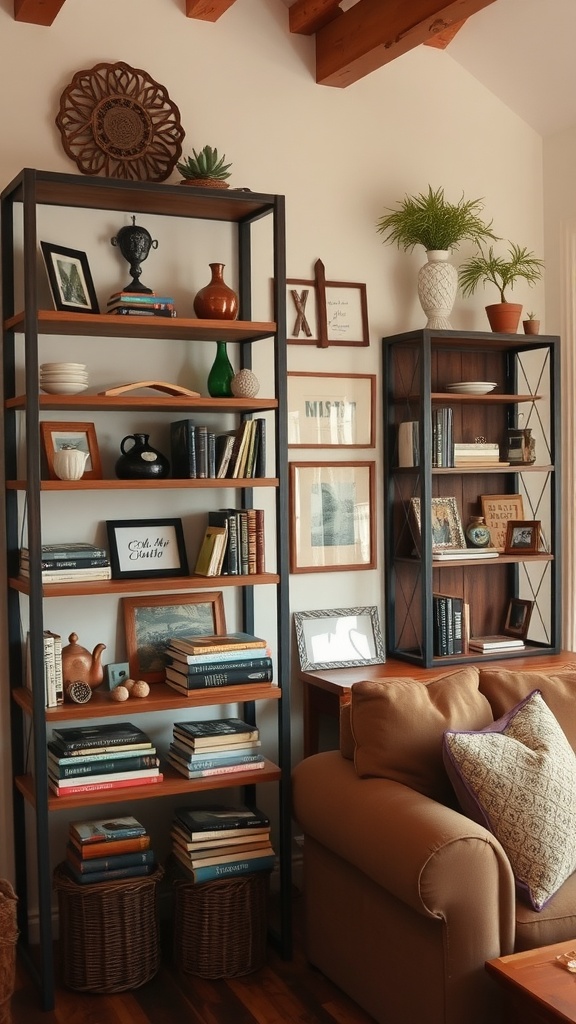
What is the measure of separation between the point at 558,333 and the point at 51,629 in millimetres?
2284

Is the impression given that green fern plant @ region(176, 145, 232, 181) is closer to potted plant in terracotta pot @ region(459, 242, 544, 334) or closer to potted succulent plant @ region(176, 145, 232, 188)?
potted succulent plant @ region(176, 145, 232, 188)

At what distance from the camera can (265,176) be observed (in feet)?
11.7

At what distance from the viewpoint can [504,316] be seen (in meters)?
3.82

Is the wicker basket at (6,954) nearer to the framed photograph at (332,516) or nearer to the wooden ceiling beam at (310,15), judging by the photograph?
the framed photograph at (332,516)

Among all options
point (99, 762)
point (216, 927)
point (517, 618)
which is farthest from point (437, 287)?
point (216, 927)

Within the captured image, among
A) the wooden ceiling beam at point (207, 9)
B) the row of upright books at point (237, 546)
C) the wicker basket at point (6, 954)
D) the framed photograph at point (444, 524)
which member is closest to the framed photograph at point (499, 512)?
the framed photograph at point (444, 524)

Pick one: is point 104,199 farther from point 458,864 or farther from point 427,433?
point 458,864

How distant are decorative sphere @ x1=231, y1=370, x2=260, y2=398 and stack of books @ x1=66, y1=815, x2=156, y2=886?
53.0 inches

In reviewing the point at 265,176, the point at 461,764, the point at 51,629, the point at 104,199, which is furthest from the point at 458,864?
the point at 265,176

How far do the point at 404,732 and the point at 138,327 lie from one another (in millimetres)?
1395

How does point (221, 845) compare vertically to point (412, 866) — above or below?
below

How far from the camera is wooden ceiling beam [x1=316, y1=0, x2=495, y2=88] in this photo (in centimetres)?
304

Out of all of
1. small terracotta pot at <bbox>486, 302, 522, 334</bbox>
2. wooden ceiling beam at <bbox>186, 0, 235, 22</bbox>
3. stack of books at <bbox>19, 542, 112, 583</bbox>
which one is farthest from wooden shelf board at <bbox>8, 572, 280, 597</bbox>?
wooden ceiling beam at <bbox>186, 0, 235, 22</bbox>

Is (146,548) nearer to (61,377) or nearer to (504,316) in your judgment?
(61,377)
